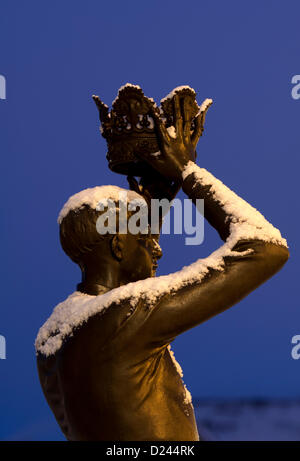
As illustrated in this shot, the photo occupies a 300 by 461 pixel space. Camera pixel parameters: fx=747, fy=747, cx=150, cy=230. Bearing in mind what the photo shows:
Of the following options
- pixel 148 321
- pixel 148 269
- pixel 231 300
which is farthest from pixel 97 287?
pixel 231 300

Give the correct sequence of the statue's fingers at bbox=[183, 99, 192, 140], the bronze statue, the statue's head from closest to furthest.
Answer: the bronze statue
the statue's head
the statue's fingers at bbox=[183, 99, 192, 140]

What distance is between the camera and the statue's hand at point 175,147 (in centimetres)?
221

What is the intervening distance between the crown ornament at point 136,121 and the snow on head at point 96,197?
13 cm

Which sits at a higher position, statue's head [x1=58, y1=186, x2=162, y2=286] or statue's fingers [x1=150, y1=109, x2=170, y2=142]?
statue's fingers [x1=150, y1=109, x2=170, y2=142]

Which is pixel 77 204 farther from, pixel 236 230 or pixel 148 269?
pixel 236 230

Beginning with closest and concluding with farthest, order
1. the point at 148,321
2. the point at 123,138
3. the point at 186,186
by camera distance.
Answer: the point at 148,321 → the point at 186,186 → the point at 123,138

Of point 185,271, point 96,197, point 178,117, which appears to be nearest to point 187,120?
point 178,117

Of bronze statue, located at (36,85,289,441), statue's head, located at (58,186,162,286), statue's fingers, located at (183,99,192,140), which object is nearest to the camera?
bronze statue, located at (36,85,289,441)

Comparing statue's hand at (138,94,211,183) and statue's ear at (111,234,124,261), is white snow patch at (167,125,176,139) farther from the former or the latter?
statue's ear at (111,234,124,261)

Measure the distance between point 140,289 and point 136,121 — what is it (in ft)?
1.95

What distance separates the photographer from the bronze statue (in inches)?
76.0

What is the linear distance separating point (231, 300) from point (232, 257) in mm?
111

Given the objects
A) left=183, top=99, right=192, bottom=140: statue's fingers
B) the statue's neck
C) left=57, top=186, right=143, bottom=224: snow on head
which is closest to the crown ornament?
left=183, top=99, right=192, bottom=140: statue's fingers

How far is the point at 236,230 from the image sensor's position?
197 cm
